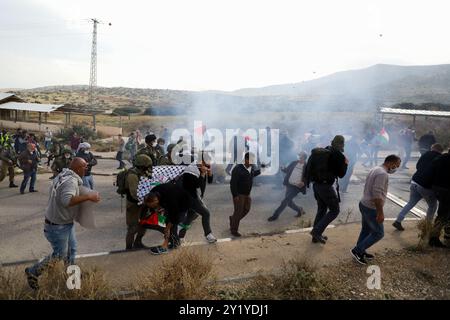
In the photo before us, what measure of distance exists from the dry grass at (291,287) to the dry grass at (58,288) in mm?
1267

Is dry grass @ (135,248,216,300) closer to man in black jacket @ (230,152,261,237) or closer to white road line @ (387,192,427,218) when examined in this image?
man in black jacket @ (230,152,261,237)

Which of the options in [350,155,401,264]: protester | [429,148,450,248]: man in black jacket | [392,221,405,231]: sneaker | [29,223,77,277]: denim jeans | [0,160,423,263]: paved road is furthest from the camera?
[392,221,405,231]: sneaker

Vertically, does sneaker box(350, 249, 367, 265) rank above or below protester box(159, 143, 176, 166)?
below

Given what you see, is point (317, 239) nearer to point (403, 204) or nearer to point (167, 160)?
point (167, 160)

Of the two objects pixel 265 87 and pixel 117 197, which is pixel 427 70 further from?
pixel 117 197

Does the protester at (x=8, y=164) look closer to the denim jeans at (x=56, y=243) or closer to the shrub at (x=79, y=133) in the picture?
the denim jeans at (x=56, y=243)

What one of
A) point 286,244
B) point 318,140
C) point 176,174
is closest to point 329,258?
point 286,244

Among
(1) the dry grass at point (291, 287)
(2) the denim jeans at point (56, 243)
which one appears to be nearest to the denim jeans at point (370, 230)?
(1) the dry grass at point (291, 287)

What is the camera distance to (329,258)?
4.95m

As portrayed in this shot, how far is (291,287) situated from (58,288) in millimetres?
2327

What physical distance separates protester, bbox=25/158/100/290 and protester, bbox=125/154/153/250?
1.07 metres

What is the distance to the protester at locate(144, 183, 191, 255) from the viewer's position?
186 inches

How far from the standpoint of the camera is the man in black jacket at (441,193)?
17.2 ft

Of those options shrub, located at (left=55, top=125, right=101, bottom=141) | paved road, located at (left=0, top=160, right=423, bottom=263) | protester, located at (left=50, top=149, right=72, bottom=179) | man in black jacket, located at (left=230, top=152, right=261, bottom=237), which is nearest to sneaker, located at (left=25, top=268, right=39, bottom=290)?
paved road, located at (left=0, top=160, right=423, bottom=263)
